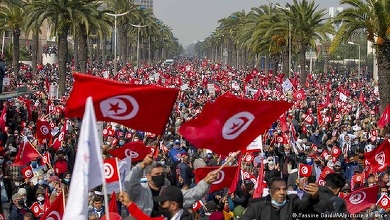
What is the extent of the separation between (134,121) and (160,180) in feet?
2.19

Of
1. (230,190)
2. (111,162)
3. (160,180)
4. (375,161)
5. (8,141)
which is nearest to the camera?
(160,180)

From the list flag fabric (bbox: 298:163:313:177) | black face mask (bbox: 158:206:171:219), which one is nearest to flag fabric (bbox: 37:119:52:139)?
flag fabric (bbox: 298:163:313:177)

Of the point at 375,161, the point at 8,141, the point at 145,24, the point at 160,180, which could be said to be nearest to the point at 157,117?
the point at 160,180

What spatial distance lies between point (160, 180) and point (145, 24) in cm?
6904

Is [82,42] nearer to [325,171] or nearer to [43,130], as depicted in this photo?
[43,130]

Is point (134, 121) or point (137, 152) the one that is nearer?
point (134, 121)

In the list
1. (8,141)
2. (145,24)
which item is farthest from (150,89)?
(145,24)

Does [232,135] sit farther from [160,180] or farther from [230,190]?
[230,190]

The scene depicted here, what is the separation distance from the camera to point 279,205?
631 centimetres

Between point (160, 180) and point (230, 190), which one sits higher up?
point (160, 180)

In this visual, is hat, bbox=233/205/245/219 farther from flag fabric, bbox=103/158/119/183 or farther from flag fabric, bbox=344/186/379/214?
flag fabric, bbox=103/158/119/183

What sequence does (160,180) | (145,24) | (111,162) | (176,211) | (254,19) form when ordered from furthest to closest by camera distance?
(145,24)
(254,19)
(111,162)
(160,180)
(176,211)

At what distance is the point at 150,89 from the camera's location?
22.4 feet

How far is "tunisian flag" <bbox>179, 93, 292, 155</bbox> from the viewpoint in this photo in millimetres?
7141
